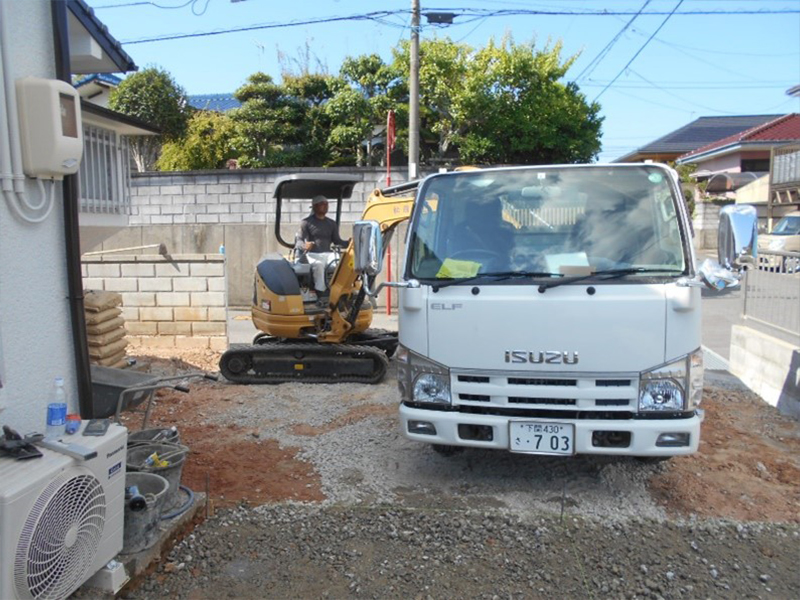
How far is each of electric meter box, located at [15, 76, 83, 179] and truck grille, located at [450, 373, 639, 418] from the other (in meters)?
2.46

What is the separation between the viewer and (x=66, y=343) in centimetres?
349

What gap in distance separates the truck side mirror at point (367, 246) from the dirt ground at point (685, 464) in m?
1.50

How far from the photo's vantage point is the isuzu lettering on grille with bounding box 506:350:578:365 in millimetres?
3895

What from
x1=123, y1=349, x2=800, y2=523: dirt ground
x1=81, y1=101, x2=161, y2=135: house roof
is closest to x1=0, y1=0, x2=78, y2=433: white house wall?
x1=123, y1=349, x2=800, y2=523: dirt ground

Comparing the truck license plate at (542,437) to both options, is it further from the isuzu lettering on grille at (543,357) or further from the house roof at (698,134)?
the house roof at (698,134)

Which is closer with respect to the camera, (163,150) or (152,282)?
(152,282)

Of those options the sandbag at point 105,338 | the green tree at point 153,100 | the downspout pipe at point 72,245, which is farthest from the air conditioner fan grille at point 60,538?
the green tree at point 153,100

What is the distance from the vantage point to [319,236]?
8055 millimetres

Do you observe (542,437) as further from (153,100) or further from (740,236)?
(153,100)

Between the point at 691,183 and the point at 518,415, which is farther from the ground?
the point at 691,183

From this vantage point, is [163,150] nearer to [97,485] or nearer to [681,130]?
[97,485]

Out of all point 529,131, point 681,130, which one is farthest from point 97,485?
point 681,130

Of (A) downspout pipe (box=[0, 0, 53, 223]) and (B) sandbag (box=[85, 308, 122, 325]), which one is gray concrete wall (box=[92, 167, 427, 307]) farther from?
(A) downspout pipe (box=[0, 0, 53, 223])

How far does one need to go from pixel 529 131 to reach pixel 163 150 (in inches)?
366
